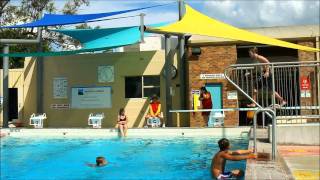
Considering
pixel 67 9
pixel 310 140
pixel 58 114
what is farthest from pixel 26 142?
pixel 67 9

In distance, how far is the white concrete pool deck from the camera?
1597cm

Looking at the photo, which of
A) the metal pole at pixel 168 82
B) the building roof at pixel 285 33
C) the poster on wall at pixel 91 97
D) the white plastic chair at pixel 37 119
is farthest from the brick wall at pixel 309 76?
the white plastic chair at pixel 37 119

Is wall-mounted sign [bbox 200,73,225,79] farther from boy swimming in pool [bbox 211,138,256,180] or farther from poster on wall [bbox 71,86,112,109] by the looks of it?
boy swimming in pool [bbox 211,138,256,180]

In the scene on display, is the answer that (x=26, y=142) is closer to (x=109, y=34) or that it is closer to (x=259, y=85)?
(x=109, y=34)

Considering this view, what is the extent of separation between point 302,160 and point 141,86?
563 inches

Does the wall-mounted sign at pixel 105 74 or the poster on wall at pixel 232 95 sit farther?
the wall-mounted sign at pixel 105 74

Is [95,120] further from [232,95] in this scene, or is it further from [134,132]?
[232,95]

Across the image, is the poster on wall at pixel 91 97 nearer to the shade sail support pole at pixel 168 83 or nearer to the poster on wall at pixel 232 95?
the shade sail support pole at pixel 168 83

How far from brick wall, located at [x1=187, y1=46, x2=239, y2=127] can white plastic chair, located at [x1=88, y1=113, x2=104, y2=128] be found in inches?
166

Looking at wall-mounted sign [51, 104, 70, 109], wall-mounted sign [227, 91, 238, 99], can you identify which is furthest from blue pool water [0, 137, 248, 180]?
wall-mounted sign [51, 104, 70, 109]

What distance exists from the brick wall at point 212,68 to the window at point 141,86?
2381 millimetres

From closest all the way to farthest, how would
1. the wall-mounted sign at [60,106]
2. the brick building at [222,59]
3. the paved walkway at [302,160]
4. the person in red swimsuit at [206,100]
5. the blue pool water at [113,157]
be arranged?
the paved walkway at [302,160] < the blue pool water at [113,157] < the person in red swimsuit at [206,100] < the brick building at [222,59] < the wall-mounted sign at [60,106]

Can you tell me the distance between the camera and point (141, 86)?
2242cm

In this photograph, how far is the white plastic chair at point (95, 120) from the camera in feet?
69.6
